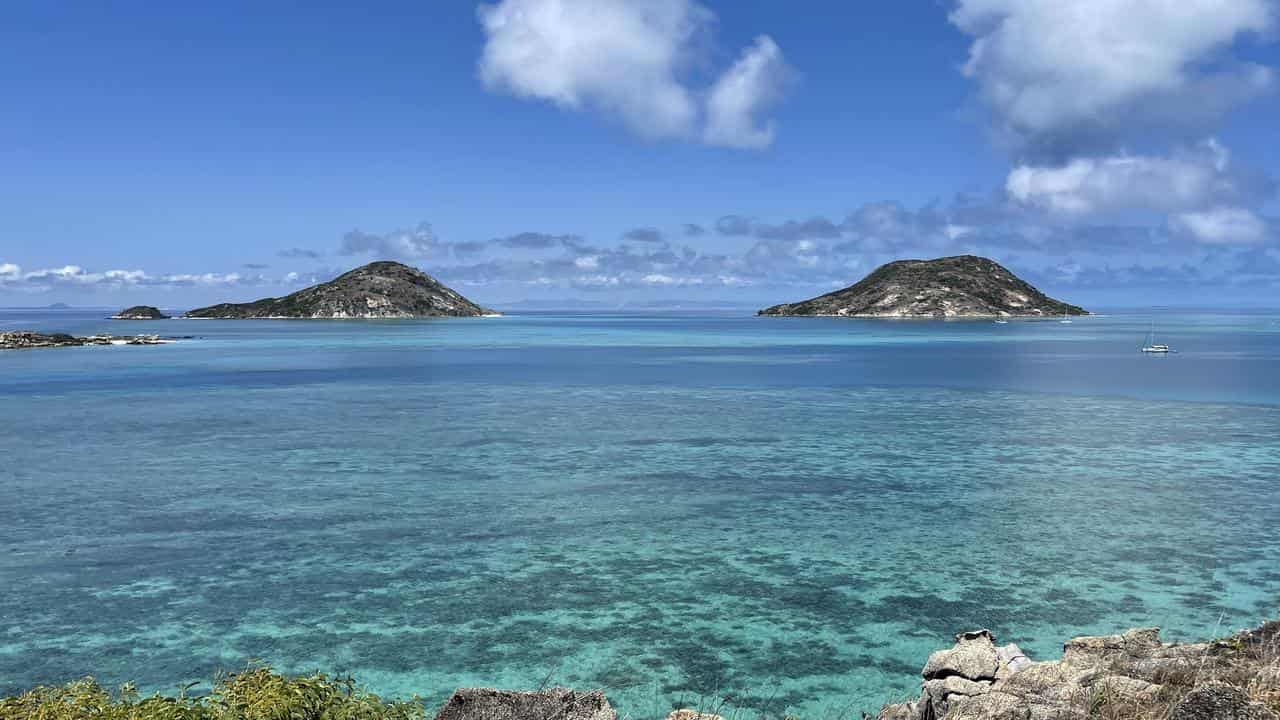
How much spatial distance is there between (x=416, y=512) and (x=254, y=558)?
23.4ft

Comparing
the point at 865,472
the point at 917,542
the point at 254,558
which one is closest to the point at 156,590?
the point at 254,558

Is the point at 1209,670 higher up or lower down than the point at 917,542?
higher up

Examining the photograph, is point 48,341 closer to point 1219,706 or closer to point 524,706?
point 524,706

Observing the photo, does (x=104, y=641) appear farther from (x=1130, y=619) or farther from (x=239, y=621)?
(x=1130, y=619)

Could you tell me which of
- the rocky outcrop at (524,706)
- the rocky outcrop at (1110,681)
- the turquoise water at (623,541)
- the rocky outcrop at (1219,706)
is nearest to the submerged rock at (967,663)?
the rocky outcrop at (1110,681)

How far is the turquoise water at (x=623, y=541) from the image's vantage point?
65.4 ft

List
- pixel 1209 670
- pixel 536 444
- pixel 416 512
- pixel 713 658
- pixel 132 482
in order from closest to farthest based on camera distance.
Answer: pixel 1209 670, pixel 713 658, pixel 416 512, pixel 132 482, pixel 536 444

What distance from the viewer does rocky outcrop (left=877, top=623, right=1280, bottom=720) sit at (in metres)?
10.7

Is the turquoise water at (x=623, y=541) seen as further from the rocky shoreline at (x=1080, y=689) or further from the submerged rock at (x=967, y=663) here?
the rocky shoreline at (x=1080, y=689)

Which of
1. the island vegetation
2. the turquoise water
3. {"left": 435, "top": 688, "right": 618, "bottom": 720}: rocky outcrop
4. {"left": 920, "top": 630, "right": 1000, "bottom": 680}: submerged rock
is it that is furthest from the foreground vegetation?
{"left": 920, "top": 630, "right": 1000, "bottom": 680}: submerged rock

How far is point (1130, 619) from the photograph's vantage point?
71.4 feet

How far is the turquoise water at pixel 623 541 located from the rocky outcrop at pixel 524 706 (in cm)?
579

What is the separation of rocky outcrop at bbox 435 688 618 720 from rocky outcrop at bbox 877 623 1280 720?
499 cm

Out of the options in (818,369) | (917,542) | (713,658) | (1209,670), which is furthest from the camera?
(818,369)
